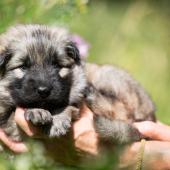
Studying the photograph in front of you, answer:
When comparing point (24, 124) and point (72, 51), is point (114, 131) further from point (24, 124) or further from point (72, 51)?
point (72, 51)

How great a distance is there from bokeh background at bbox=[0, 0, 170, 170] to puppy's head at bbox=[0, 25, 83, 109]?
2.31 metres

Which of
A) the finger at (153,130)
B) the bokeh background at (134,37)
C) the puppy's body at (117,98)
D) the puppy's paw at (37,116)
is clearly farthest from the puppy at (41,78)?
the bokeh background at (134,37)

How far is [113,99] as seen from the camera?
179 inches

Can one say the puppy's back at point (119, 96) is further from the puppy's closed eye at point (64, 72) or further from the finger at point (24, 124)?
the finger at point (24, 124)

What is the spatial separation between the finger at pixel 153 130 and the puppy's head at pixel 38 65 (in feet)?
1.80

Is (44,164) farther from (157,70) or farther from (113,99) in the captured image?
(157,70)

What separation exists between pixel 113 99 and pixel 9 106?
0.85 meters

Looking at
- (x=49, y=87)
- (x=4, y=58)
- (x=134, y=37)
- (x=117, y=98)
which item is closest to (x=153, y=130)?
(x=117, y=98)

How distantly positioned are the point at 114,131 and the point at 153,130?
588mm

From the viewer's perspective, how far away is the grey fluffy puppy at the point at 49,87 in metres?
3.84

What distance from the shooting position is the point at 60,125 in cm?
387

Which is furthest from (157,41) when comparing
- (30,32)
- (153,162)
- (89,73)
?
(153,162)

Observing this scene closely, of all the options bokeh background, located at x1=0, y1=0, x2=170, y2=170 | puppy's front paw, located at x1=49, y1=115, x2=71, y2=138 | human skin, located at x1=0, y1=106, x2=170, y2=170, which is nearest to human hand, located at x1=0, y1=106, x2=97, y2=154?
human skin, located at x1=0, y1=106, x2=170, y2=170

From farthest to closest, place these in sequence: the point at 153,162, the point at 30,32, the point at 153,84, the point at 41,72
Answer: the point at 153,84 < the point at 30,32 < the point at 41,72 < the point at 153,162
